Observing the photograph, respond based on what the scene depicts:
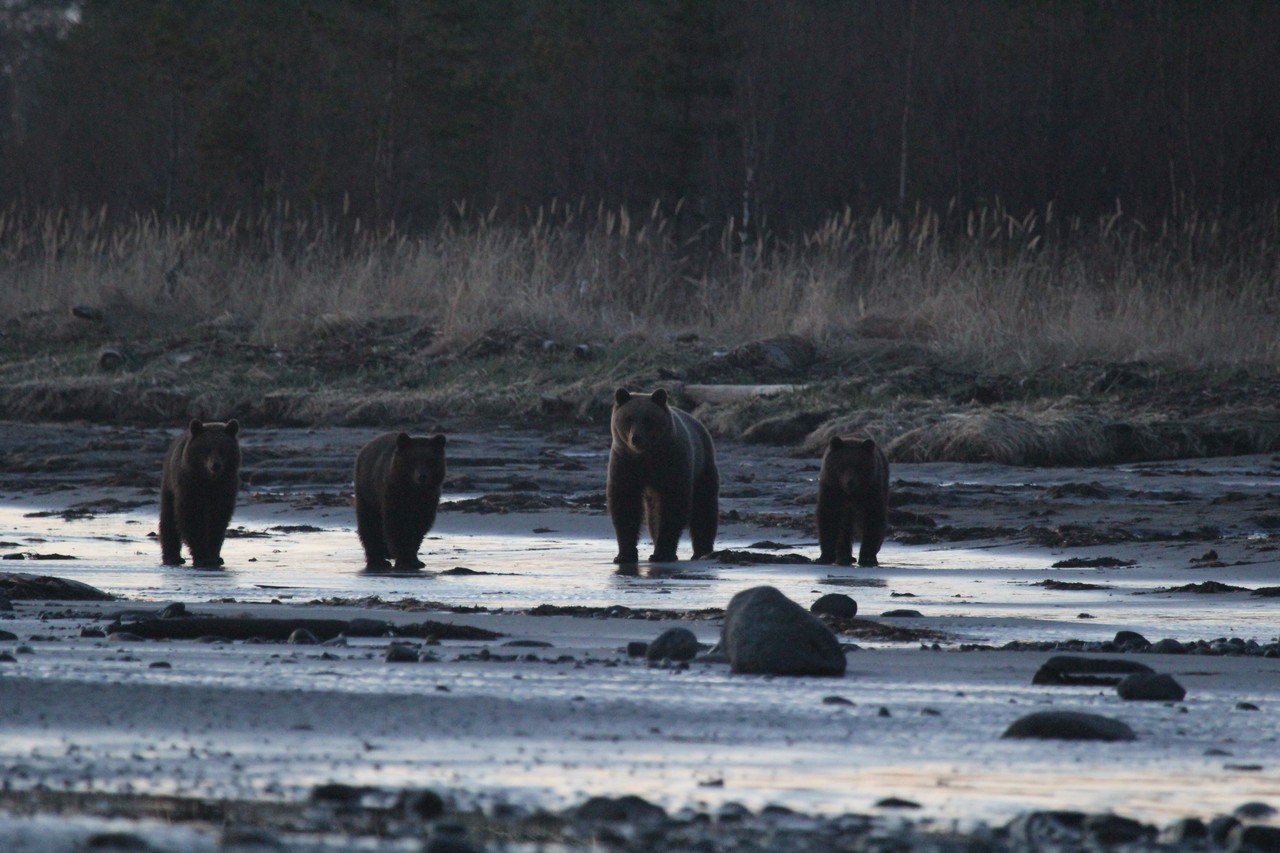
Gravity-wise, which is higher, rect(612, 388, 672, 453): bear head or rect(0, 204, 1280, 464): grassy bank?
rect(0, 204, 1280, 464): grassy bank

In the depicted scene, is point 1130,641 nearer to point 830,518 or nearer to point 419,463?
point 830,518

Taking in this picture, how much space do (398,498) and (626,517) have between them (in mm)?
1217

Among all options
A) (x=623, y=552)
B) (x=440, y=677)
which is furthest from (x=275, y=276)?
(x=440, y=677)

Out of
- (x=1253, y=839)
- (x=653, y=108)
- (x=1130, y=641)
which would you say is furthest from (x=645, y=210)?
(x=1253, y=839)

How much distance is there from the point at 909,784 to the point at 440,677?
1606mm

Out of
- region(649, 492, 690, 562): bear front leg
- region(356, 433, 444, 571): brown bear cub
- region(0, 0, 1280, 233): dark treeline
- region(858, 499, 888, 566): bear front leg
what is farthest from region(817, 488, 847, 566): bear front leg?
region(0, 0, 1280, 233): dark treeline

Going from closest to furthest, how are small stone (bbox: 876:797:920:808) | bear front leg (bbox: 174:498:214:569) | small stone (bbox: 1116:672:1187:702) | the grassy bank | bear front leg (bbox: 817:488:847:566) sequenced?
small stone (bbox: 876:797:920:808) → small stone (bbox: 1116:672:1187:702) → bear front leg (bbox: 817:488:847:566) → bear front leg (bbox: 174:498:214:569) → the grassy bank

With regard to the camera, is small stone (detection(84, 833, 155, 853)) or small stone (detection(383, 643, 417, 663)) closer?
small stone (detection(84, 833, 155, 853))

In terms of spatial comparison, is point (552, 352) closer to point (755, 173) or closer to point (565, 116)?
point (755, 173)

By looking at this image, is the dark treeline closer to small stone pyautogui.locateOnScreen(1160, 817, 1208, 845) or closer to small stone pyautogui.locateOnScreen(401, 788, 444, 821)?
small stone pyautogui.locateOnScreen(1160, 817, 1208, 845)

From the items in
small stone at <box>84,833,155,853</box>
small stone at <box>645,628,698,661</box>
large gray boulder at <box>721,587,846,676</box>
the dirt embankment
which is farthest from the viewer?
the dirt embankment

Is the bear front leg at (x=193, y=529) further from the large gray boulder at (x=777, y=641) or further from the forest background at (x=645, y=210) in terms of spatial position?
the forest background at (x=645, y=210)

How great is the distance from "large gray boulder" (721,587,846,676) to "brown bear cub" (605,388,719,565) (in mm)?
5024

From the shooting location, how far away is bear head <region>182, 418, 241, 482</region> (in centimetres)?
1016
